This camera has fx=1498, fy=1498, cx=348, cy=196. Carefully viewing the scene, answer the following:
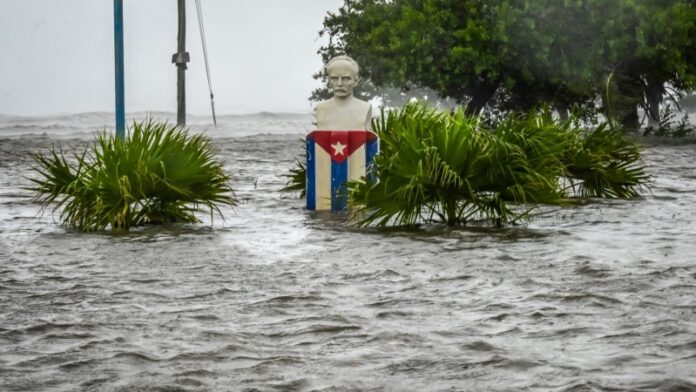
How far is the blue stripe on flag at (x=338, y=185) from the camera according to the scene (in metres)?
17.3

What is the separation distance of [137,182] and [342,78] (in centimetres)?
308

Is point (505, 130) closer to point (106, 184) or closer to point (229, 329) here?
point (106, 184)

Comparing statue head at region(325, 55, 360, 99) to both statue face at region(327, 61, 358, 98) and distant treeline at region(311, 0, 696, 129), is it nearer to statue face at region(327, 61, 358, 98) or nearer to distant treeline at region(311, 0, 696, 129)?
statue face at region(327, 61, 358, 98)

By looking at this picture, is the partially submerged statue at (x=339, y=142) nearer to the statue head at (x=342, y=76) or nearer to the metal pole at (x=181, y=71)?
the statue head at (x=342, y=76)

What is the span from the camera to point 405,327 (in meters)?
8.79

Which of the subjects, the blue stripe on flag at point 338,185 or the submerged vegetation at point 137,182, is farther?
the blue stripe on flag at point 338,185

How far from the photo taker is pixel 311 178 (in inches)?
695

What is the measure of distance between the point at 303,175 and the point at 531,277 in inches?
381

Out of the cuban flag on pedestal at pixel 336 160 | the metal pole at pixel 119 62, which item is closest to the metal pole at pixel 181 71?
the metal pole at pixel 119 62

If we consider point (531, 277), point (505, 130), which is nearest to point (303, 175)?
point (505, 130)

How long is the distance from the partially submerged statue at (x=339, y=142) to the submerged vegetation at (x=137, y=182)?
1456mm

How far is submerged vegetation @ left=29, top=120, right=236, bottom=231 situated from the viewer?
1544cm

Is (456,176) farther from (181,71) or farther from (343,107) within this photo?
(181,71)

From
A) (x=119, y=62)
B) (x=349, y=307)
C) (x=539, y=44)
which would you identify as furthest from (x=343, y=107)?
→ (x=539, y=44)
